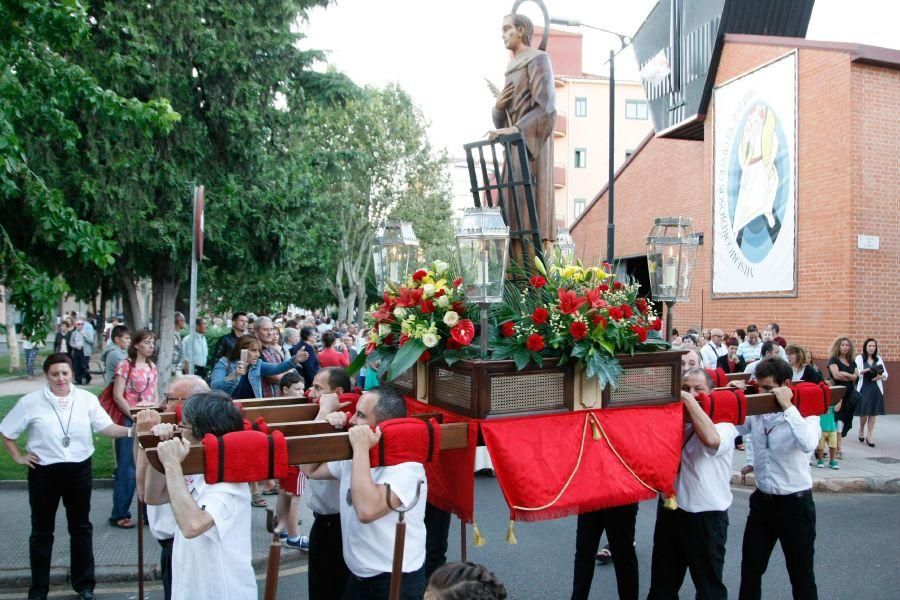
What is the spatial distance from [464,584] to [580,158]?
43.4m

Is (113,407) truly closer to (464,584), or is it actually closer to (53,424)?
(53,424)

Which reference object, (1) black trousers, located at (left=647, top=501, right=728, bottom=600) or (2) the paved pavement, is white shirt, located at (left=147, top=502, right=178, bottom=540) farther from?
(1) black trousers, located at (left=647, top=501, right=728, bottom=600)

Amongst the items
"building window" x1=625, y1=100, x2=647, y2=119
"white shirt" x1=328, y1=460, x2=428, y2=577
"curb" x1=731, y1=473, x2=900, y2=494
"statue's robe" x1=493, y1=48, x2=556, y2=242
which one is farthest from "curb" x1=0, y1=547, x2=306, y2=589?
"building window" x1=625, y1=100, x2=647, y2=119

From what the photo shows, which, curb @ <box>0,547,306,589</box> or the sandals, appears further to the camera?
the sandals

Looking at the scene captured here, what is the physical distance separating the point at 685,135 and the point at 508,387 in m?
16.9

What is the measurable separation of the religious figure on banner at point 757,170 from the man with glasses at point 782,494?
1142 cm

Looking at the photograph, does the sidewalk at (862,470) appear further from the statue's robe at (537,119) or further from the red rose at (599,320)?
the red rose at (599,320)

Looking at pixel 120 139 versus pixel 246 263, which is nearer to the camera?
pixel 120 139

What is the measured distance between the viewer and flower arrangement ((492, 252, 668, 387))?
351 cm

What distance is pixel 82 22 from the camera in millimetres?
5949

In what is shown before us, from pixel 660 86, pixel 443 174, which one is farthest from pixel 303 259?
pixel 443 174

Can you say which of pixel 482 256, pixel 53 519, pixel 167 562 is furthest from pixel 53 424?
pixel 482 256

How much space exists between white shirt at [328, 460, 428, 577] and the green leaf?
44 centimetres

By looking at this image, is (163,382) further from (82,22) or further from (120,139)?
(82,22)
